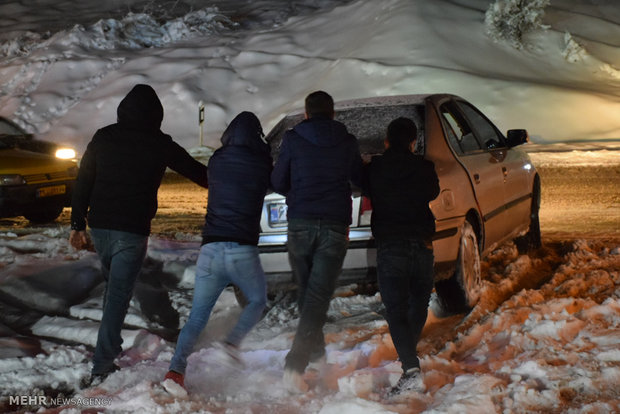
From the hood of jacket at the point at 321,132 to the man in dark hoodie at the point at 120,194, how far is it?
2.61 ft

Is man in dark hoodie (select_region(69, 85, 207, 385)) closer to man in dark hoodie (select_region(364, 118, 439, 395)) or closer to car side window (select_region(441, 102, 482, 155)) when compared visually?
man in dark hoodie (select_region(364, 118, 439, 395))

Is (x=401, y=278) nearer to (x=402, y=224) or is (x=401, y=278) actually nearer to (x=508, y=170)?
(x=402, y=224)

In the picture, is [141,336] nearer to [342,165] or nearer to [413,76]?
[342,165]

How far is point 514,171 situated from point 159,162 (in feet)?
11.9

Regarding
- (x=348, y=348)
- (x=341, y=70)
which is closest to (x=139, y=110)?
(x=348, y=348)

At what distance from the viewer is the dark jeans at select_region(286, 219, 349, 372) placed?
396cm

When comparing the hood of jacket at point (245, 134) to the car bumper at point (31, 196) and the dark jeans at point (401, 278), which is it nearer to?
the dark jeans at point (401, 278)

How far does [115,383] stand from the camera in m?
4.00

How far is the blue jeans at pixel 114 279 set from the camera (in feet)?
13.4

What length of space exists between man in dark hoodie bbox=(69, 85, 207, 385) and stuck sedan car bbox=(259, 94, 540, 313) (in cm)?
112

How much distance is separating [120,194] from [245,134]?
2.67 ft

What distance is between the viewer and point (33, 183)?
33.6 feet

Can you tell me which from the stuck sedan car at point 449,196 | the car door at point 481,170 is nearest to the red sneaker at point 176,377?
the stuck sedan car at point 449,196

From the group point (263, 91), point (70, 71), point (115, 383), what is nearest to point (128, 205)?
point (115, 383)
